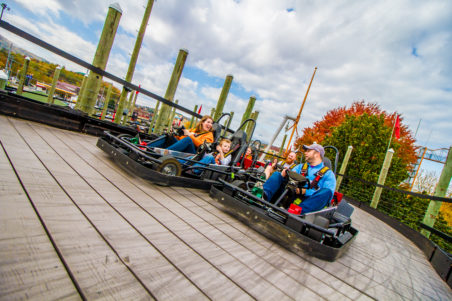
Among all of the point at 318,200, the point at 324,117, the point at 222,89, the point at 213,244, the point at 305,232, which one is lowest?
the point at 213,244

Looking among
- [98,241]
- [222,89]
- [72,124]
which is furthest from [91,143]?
[222,89]

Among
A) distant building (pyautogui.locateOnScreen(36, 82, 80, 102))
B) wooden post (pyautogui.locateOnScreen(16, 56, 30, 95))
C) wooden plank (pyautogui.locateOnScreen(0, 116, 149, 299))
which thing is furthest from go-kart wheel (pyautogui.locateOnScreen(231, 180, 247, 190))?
distant building (pyautogui.locateOnScreen(36, 82, 80, 102))

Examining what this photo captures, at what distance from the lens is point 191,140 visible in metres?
3.56

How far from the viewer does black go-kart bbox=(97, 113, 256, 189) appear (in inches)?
106

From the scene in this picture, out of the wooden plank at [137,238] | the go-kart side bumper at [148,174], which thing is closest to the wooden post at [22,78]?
the go-kart side bumper at [148,174]

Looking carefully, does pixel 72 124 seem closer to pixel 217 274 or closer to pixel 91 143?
pixel 91 143

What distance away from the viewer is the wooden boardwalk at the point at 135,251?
3.31ft

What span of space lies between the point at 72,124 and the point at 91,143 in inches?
34.7

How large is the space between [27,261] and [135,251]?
0.50 metres

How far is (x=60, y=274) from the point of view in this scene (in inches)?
38.1

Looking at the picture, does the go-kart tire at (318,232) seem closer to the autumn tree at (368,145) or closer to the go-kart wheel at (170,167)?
the go-kart wheel at (170,167)

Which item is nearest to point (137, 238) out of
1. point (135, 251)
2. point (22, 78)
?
point (135, 251)

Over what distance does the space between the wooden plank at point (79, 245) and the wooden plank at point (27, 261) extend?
0.15 ft

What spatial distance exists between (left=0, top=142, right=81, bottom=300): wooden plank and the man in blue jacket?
241cm
